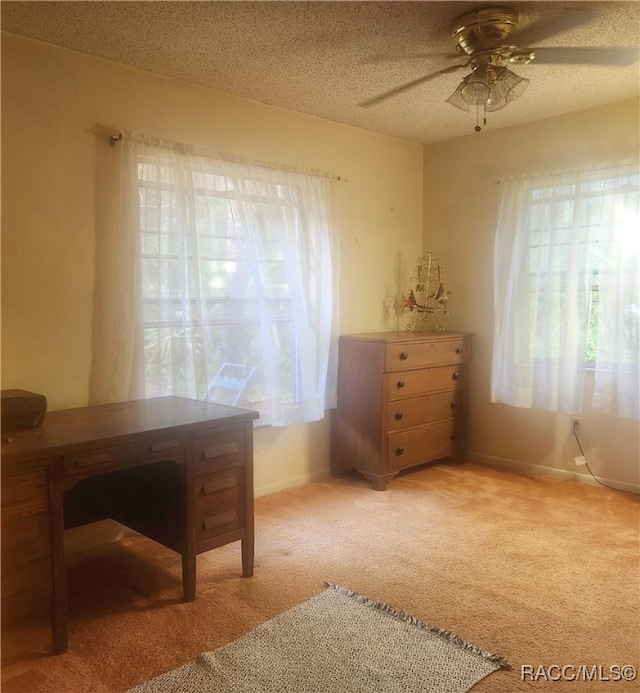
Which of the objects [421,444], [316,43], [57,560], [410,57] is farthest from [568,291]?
[57,560]

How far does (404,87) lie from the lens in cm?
323

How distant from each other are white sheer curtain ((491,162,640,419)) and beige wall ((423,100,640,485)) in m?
0.16

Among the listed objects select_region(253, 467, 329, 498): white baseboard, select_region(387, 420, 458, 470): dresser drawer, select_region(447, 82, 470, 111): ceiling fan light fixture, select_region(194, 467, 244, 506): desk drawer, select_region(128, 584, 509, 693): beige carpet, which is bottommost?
select_region(128, 584, 509, 693): beige carpet

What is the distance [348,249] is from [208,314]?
1.25 meters

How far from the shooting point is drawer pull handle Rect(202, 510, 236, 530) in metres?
2.42

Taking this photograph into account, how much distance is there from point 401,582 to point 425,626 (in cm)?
35

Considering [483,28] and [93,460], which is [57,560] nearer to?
[93,460]

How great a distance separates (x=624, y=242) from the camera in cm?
343

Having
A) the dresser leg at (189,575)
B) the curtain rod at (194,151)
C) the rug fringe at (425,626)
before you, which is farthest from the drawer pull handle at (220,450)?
Result: the curtain rod at (194,151)

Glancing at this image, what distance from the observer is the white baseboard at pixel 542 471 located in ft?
11.9

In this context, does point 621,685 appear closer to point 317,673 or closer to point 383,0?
point 317,673

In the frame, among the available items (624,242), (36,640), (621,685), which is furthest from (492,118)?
(36,640)

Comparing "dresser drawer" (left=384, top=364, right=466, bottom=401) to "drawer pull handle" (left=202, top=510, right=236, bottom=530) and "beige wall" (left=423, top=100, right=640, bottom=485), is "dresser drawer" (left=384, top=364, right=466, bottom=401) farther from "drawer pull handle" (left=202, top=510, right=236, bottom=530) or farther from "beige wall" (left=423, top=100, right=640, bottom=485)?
"drawer pull handle" (left=202, top=510, right=236, bottom=530)

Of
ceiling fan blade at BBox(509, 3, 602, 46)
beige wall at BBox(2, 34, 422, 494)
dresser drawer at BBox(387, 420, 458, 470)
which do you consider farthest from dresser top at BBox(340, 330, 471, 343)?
ceiling fan blade at BBox(509, 3, 602, 46)
